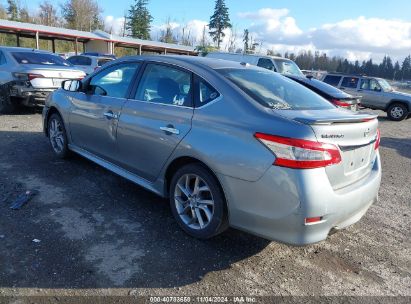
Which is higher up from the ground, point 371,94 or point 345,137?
point 345,137

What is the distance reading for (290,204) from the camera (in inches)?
112

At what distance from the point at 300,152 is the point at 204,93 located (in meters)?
1.19

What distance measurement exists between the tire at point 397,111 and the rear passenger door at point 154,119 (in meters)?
14.4

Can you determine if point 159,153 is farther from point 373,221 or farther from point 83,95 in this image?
point 373,221

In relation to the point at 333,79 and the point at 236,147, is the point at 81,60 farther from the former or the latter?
the point at 236,147

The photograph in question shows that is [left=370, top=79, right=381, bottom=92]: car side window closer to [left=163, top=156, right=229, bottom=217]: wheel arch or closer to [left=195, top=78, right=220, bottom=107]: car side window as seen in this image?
[left=195, top=78, right=220, bottom=107]: car side window

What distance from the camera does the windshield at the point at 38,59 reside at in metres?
9.13

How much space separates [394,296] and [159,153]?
241cm

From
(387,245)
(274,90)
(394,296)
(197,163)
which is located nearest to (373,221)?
(387,245)

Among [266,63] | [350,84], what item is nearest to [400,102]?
[350,84]

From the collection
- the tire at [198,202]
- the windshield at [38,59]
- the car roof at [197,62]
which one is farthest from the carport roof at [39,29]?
the tire at [198,202]

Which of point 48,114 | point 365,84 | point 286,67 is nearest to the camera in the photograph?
point 48,114

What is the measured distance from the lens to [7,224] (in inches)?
146

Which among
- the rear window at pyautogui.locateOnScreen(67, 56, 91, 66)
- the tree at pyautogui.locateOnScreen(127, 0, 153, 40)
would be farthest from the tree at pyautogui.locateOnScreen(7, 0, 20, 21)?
the rear window at pyautogui.locateOnScreen(67, 56, 91, 66)
